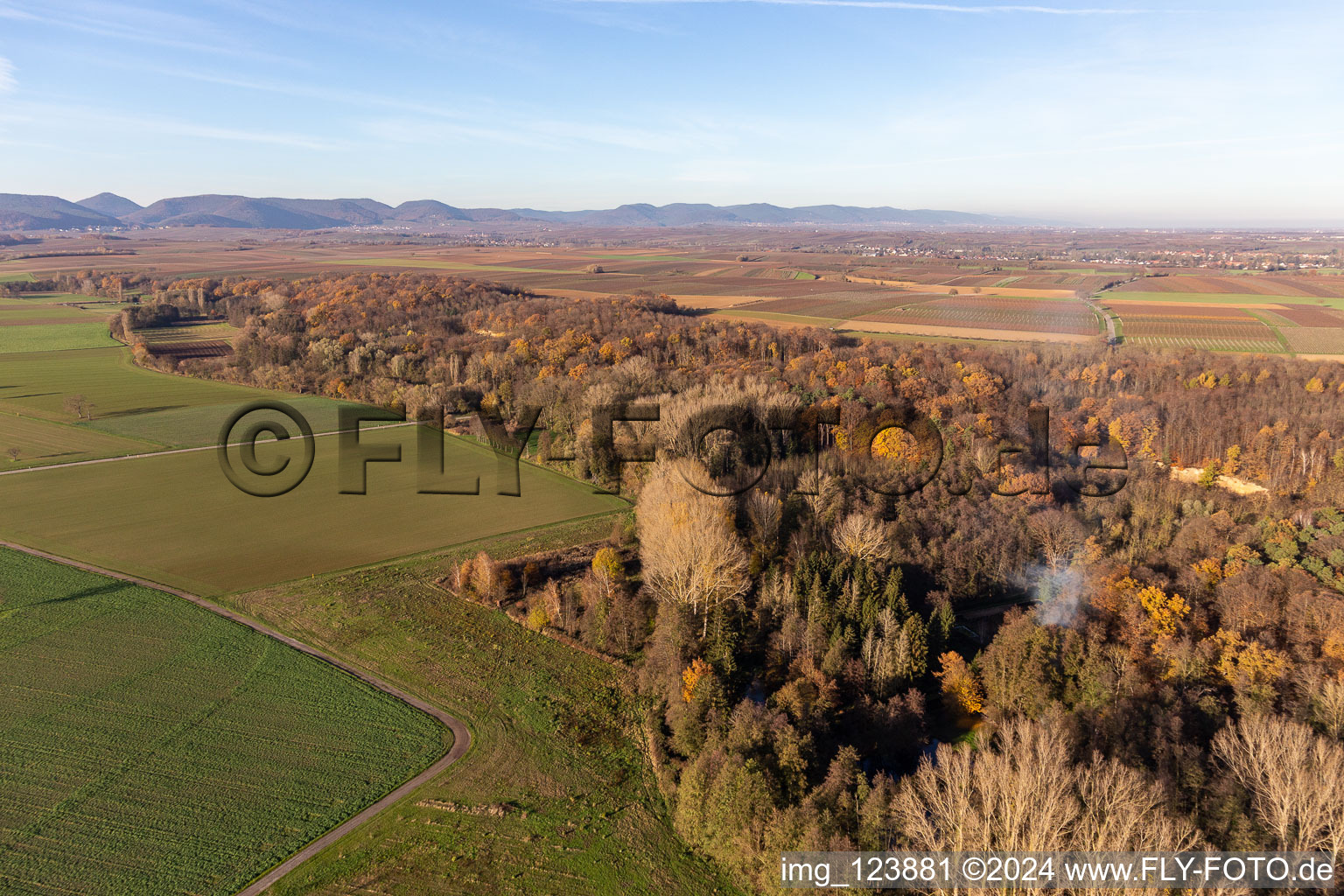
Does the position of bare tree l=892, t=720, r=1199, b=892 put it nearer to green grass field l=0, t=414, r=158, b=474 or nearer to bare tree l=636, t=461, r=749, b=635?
bare tree l=636, t=461, r=749, b=635

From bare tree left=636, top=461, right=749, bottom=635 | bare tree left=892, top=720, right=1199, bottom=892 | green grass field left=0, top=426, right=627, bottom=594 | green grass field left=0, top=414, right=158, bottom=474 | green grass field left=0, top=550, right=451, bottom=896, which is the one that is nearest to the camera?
bare tree left=892, top=720, right=1199, bottom=892

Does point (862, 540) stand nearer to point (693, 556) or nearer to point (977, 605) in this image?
point (977, 605)

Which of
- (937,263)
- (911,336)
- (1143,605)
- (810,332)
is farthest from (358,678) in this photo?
(937,263)

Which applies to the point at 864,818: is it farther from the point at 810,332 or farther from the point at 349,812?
the point at 810,332

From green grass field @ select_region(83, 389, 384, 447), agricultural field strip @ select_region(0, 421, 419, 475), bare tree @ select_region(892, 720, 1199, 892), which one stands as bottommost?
bare tree @ select_region(892, 720, 1199, 892)

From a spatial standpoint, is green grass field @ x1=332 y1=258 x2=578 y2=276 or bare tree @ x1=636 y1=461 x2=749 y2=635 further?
green grass field @ x1=332 y1=258 x2=578 y2=276

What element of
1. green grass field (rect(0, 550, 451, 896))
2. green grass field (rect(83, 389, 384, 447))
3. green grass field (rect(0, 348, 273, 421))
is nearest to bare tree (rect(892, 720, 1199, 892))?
green grass field (rect(0, 550, 451, 896))

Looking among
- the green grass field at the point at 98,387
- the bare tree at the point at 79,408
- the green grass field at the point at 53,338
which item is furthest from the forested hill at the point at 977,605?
the green grass field at the point at 53,338
